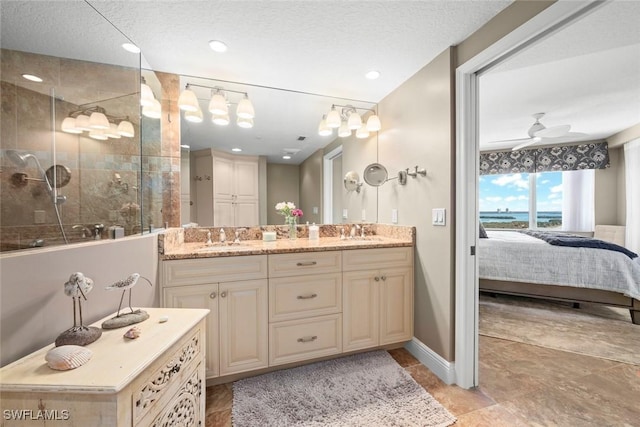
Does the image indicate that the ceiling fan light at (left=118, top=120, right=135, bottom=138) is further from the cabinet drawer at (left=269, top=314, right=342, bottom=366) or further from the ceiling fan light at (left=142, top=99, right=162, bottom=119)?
the cabinet drawer at (left=269, top=314, right=342, bottom=366)

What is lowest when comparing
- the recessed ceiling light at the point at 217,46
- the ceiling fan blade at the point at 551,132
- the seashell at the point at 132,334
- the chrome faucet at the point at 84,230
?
the seashell at the point at 132,334

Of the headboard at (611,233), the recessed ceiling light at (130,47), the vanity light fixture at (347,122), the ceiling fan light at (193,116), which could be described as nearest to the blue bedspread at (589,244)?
the headboard at (611,233)

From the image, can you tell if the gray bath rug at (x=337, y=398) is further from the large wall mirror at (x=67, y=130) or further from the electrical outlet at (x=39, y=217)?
the electrical outlet at (x=39, y=217)

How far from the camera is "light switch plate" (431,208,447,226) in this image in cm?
176

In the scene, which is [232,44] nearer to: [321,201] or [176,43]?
[176,43]

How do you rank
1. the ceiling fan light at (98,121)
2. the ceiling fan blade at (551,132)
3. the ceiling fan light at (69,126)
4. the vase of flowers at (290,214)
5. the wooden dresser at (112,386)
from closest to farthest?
1. the wooden dresser at (112,386)
2. the ceiling fan light at (69,126)
3. the ceiling fan light at (98,121)
4. the vase of flowers at (290,214)
5. the ceiling fan blade at (551,132)

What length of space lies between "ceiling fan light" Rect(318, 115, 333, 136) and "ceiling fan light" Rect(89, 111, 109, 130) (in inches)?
65.6

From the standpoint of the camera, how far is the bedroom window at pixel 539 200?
15.2 ft

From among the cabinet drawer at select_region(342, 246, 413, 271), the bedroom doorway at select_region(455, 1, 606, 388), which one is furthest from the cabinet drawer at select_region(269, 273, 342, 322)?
the bedroom doorway at select_region(455, 1, 606, 388)

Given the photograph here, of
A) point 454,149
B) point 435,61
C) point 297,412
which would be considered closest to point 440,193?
point 454,149

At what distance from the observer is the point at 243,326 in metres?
1.67

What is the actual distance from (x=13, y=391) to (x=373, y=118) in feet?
8.74

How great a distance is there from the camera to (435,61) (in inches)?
72.1

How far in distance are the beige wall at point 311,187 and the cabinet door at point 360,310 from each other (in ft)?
2.57
